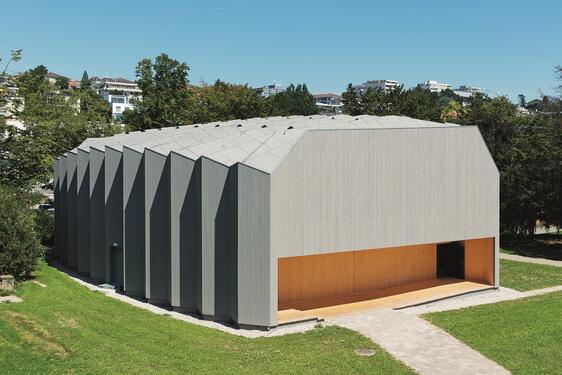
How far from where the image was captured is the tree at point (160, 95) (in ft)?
161

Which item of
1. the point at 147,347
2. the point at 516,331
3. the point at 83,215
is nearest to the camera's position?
the point at 147,347

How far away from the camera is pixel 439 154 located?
21406mm

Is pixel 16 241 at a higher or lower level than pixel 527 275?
Answer: higher

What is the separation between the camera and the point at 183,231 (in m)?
19.5

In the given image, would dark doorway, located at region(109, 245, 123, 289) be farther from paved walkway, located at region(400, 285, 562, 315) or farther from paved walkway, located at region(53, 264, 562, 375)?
paved walkway, located at region(400, 285, 562, 315)

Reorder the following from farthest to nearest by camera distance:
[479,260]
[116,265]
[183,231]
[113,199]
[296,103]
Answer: [296,103] → [479,260] → [116,265] → [113,199] → [183,231]

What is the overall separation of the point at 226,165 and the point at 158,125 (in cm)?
3299

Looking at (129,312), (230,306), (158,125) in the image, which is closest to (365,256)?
(230,306)

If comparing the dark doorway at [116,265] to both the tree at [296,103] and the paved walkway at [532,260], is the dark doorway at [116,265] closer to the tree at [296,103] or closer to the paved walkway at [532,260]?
the paved walkway at [532,260]

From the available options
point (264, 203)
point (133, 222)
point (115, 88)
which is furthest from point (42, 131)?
point (115, 88)

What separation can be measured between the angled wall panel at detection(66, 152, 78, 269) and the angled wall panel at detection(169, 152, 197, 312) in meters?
9.52

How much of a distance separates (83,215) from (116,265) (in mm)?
3712

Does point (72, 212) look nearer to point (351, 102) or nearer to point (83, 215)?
point (83, 215)

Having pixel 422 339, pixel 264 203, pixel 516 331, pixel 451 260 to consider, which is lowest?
pixel 422 339
